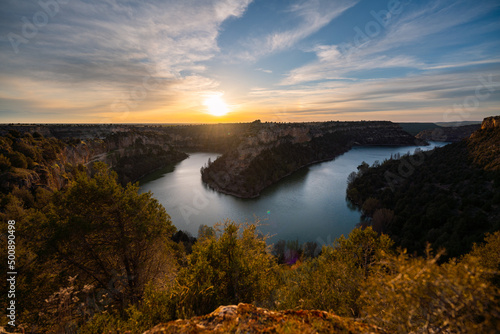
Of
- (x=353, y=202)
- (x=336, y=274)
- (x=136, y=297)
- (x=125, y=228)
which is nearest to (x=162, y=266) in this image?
(x=136, y=297)

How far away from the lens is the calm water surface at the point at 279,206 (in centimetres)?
4106

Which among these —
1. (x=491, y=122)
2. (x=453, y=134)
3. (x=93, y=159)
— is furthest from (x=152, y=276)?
(x=453, y=134)

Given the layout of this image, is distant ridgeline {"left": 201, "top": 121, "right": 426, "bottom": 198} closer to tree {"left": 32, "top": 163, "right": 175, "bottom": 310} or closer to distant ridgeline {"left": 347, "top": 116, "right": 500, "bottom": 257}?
distant ridgeline {"left": 347, "top": 116, "right": 500, "bottom": 257}

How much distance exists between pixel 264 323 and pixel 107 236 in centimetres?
855

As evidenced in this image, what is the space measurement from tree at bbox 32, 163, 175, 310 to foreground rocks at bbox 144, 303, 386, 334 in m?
6.49

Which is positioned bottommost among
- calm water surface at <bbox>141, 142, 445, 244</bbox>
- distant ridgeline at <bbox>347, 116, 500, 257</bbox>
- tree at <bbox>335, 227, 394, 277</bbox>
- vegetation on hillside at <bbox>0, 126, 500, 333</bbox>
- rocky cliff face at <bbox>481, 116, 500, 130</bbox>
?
calm water surface at <bbox>141, 142, 445, 244</bbox>

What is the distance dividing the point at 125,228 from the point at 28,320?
3.78 meters

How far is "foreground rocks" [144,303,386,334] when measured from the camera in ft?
10.5

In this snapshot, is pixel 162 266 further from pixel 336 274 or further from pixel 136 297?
pixel 336 274

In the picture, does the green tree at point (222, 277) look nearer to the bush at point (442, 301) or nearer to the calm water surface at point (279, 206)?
Result: the bush at point (442, 301)

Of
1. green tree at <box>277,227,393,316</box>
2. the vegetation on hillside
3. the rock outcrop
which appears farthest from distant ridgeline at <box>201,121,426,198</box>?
the rock outcrop

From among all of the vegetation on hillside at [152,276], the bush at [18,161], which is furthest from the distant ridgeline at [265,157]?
the vegetation on hillside at [152,276]

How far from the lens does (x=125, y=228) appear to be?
915 cm

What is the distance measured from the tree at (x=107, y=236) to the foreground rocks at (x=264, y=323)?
256 inches
